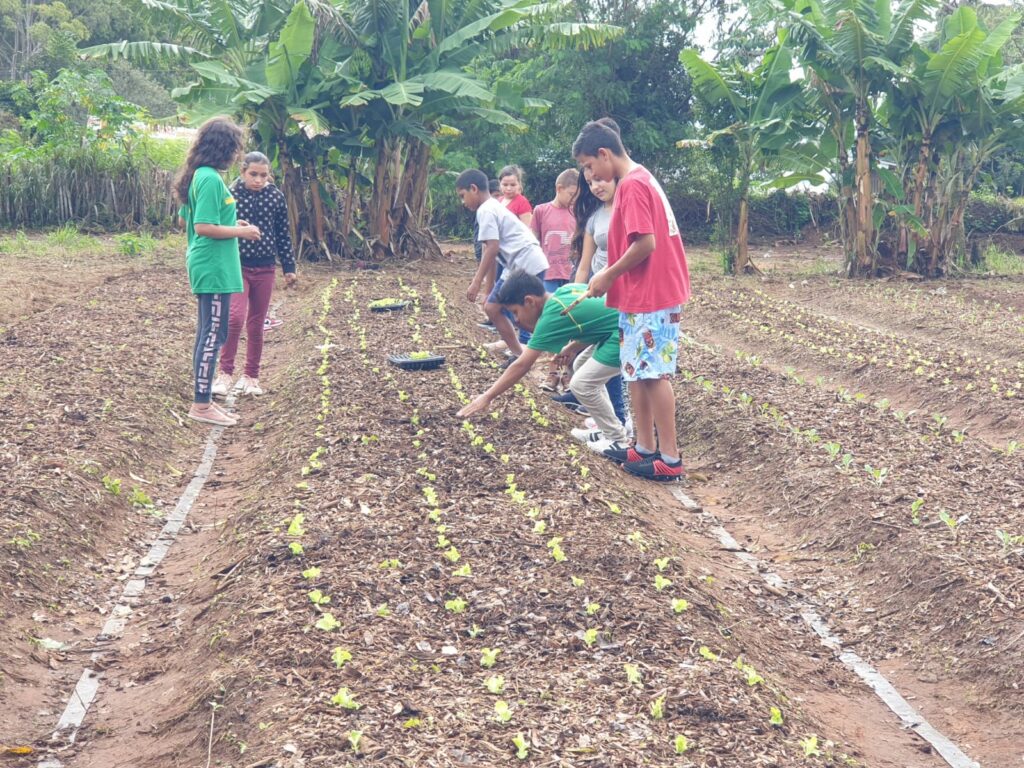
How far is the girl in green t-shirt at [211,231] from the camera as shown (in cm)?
641

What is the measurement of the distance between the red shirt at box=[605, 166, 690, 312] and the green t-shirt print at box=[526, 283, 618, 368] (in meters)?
0.34

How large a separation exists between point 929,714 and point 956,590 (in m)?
0.81

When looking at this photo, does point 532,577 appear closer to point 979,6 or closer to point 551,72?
point 551,72

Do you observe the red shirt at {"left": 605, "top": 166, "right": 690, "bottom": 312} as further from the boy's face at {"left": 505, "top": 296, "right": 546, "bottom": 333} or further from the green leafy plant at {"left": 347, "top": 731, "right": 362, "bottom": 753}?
the green leafy plant at {"left": 347, "top": 731, "right": 362, "bottom": 753}

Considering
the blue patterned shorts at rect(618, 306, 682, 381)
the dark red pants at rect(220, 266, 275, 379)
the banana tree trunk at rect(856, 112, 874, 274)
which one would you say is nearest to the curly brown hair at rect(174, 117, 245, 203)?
the dark red pants at rect(220, 266, 275, 379)

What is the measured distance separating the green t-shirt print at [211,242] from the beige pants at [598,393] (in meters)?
2.25

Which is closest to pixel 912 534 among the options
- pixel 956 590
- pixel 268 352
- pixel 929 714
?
pixel 956 590

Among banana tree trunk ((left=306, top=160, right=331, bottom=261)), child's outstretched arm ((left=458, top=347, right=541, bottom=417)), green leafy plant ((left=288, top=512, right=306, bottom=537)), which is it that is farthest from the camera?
banana tree trunk ((left=306, top=160, right=331, bottom=261))

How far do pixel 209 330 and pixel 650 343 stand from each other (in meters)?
2.86

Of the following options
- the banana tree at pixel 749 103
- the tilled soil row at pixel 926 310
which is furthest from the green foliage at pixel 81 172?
the tilled soil row at pixel 926 310

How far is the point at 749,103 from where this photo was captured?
16.8 metres

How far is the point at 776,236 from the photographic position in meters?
23.3

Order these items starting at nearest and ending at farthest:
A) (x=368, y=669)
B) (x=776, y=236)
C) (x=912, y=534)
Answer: (x=368, y=669) < (x=912, y=534) < (x=776, y=236)

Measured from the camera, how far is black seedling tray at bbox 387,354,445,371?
8.03 meters
